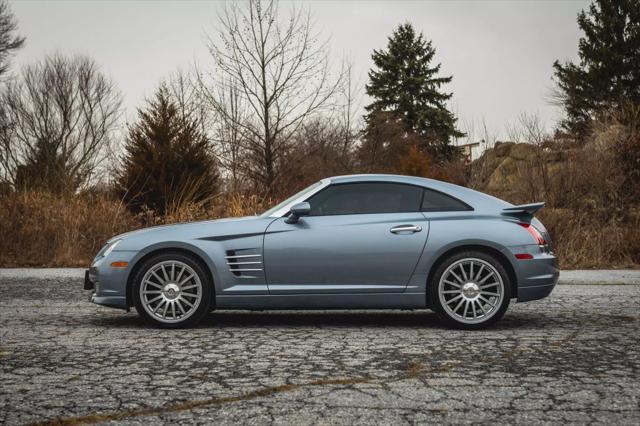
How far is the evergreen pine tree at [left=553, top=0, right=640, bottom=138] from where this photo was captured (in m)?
45.3

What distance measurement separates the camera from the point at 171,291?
7.03 m

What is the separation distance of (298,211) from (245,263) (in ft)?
2.27

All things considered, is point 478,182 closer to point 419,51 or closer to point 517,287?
point 517,287

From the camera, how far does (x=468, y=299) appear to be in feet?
22.7

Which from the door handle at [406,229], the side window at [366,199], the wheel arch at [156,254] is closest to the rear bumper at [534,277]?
the door handle at [406,229]

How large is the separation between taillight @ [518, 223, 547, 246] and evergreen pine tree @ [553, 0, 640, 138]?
130 feet

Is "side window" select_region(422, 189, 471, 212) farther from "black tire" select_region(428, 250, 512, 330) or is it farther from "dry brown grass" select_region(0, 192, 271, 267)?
"dry brown grass" select_region(0, 192, 271, 267)

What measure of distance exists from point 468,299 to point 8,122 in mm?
40859

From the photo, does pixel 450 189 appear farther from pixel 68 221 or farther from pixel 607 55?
pixel 607 55

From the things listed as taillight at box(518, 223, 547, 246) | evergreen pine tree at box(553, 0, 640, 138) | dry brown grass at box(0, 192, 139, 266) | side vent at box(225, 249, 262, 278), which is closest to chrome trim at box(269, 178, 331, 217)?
side vent at box(225, 249, 262, 278)

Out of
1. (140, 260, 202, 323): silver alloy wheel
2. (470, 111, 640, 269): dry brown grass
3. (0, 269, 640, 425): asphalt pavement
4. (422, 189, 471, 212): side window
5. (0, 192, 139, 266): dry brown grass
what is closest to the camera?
(0, 269, 640, 425): asphalt pavement

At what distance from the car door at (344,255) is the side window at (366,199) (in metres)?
0.16

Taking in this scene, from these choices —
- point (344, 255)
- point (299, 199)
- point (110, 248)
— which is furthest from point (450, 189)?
point (110, 248)

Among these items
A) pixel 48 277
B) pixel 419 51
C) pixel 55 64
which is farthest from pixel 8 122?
pixel 48 277
